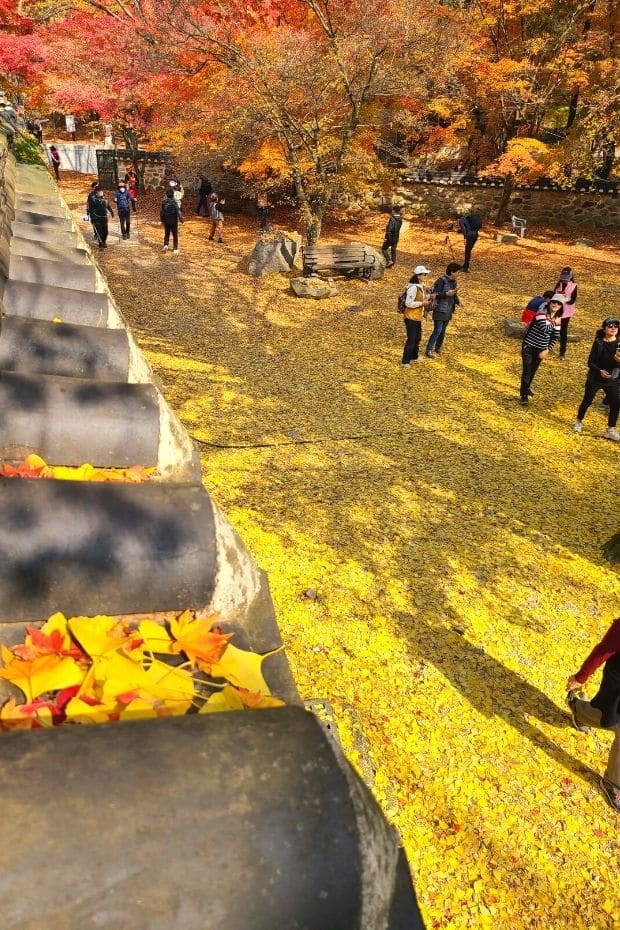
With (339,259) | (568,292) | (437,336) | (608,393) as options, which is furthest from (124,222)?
(608,393)

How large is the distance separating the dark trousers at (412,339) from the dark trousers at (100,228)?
34.0 ft

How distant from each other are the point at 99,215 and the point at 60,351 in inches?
565

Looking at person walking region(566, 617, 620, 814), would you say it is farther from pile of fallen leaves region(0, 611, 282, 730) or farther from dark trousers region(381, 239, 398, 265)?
dark trousers region(381, 239, 398, 265)

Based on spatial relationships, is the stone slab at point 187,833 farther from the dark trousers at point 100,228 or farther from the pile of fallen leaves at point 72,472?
the dark trousers at point 100,228

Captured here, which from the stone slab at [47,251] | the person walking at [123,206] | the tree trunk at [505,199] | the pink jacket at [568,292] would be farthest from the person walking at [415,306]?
the tree trunk at [505,199]

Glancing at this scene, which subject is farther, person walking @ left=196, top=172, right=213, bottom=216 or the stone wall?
person walking @ left=196, top=172, right=213, bottom=216

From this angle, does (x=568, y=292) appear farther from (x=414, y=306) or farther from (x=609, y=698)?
(x=609, y=698)

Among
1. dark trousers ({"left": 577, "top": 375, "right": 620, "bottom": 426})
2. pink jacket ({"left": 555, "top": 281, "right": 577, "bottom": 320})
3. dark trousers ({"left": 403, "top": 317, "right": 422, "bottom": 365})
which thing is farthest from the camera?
pink jacket ({"left": 555, "top": 281, "right": 577, "bottom": 320})

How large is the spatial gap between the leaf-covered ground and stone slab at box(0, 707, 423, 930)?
246 cm

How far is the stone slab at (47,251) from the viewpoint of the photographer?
15.2ft

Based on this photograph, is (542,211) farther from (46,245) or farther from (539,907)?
(539,907)

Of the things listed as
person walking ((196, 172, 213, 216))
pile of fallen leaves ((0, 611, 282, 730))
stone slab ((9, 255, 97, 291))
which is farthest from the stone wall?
pile of fallen leaves ((0, 611, 282, 730))

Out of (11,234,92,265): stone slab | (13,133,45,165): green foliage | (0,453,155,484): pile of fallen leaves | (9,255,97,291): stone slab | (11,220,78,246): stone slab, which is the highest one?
(13,133,45,165): green foliage

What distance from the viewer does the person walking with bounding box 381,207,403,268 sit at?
1589 centimetres
